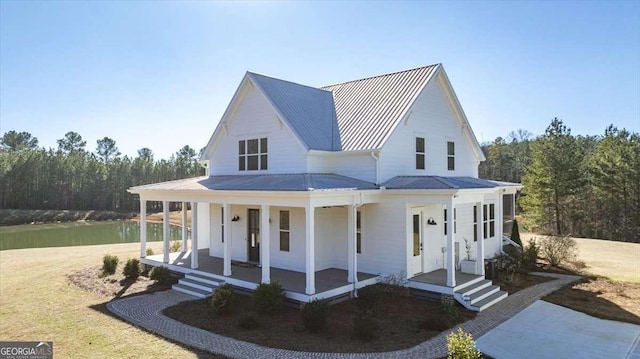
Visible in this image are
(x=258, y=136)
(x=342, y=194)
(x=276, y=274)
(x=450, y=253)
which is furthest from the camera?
(x=258, y=136)

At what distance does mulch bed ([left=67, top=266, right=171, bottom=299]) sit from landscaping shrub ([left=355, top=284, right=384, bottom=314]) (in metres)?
7.55

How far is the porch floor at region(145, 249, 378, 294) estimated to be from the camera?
12.6 meters

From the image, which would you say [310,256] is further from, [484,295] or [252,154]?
[252,154]

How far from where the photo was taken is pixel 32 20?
14797mm

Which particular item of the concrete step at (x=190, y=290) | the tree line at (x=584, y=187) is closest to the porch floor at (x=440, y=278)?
the concrete step at (x=190, y=290)

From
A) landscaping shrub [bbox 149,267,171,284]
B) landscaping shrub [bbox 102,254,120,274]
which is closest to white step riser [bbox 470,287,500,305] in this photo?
landscaping shrub [bbox 149,267,171,284]

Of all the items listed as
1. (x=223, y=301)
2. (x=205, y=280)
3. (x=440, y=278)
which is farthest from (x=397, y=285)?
(x=205, y=280)

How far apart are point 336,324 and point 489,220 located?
11179mm

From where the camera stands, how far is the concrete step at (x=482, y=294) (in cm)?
1243

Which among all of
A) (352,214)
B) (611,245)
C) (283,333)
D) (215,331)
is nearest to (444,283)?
(352,214)

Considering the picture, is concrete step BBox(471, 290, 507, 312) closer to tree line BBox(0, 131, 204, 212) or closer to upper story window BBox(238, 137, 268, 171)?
upper story window BBox(238, 137, 268, 171)

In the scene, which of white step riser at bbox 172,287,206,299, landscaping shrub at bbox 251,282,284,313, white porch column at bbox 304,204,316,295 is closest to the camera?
landscaping shrub at bbox 251,282,284,313

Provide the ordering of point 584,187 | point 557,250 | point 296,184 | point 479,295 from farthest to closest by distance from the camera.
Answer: point 584,187
point 557,250
point 479,295
point 296,184

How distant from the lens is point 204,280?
14164 mm
